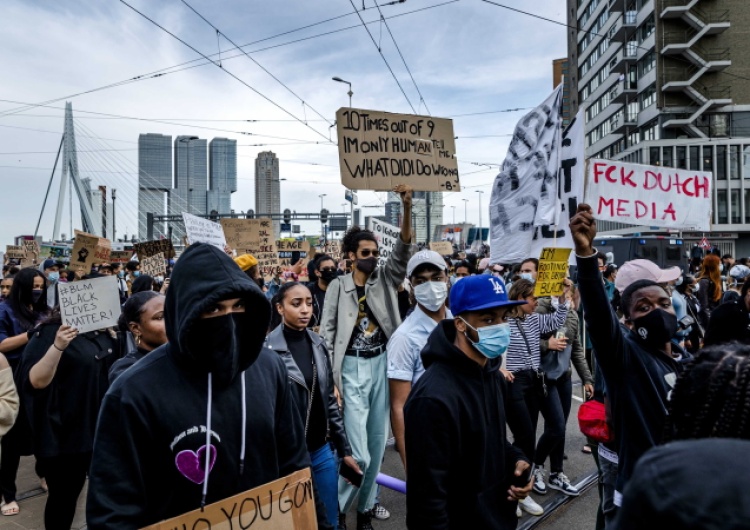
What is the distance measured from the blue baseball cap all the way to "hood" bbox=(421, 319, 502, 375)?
0.47 ft

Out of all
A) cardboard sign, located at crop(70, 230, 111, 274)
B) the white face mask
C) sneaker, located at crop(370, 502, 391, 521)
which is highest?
cardboard sign, located at crop(70, 230, 111, 274)

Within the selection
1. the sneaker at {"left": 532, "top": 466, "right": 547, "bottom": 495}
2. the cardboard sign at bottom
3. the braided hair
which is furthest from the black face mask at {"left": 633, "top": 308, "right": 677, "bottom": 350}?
the sneaker at {"left": 532, "top": 466, "right": 547, "bottom": 495}

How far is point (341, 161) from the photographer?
5.32 metres

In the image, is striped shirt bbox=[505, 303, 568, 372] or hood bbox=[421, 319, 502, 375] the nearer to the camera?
hood bbox=[421, 319, 502, 375]

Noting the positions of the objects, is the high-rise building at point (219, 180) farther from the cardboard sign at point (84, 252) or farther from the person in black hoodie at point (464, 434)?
the person in black hoodie at point (464, 434)

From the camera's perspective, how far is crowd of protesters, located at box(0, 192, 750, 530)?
1695 millimetres

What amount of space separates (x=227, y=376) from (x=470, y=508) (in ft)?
4.03

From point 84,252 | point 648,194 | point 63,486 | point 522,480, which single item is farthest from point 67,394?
point 84,252

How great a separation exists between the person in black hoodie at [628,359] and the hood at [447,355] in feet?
1.64

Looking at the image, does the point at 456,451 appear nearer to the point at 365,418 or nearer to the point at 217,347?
the point at 217,347

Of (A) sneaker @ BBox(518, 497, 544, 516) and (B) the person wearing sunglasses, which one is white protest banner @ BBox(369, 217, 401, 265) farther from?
(A) sneaker @ BBox(518, 497, 544, 516)

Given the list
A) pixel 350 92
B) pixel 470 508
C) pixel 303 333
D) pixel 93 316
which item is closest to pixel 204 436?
pixel 470 508

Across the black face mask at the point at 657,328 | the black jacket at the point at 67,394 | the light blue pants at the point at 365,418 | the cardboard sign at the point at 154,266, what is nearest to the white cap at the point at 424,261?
the light blue pants at the point at 365,418

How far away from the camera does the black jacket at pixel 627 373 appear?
8.46ft
